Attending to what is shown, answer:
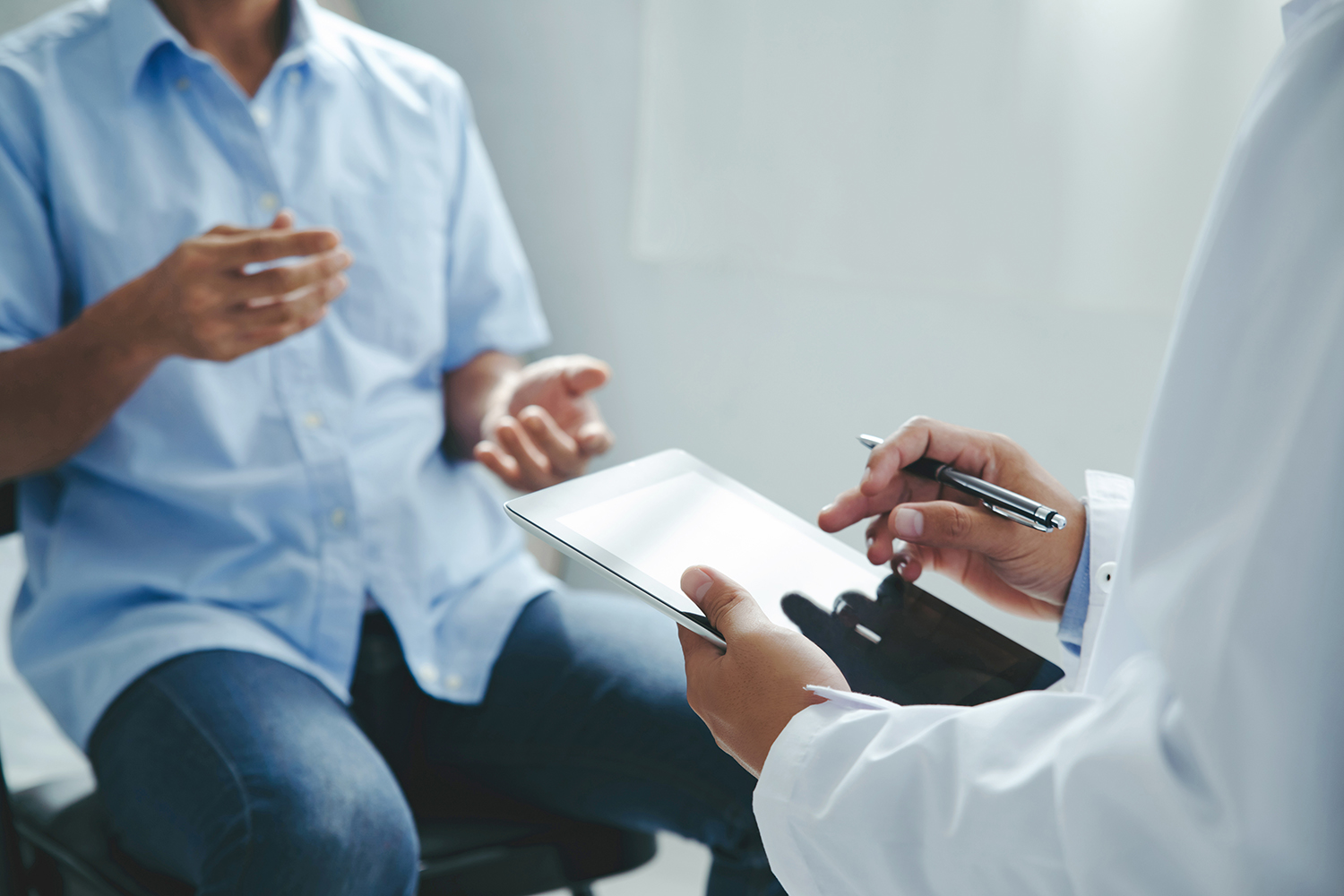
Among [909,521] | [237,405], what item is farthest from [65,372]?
[909,521]

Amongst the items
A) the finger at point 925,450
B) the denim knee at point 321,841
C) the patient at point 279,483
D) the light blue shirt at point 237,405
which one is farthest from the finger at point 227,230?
the finger at point 925,450

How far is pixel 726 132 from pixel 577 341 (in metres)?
0.39

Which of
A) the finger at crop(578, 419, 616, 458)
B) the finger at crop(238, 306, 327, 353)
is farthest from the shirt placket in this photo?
the finger at crop(578, 419, 616, 458)

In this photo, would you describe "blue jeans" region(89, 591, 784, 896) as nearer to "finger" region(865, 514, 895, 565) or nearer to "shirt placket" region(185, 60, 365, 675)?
"shirt placket" region(185, 60, 365, 675)

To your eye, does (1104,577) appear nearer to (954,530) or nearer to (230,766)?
(954,530)

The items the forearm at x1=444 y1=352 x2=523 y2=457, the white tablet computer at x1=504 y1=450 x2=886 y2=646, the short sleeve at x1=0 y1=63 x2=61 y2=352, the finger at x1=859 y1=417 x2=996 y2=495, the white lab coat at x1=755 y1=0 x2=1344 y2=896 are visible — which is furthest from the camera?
the forearm at x1=444 y1=352 x2=523 y2=457

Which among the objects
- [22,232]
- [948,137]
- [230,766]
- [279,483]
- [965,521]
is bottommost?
[230,766]

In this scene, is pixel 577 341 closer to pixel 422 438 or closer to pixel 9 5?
pixel 422 438

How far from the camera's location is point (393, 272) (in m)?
0.91

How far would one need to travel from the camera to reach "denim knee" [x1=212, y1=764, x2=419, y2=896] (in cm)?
58

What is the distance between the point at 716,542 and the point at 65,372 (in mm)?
518

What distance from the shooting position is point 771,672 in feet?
1.42

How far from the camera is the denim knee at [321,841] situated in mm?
576

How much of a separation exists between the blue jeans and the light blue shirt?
35mm
